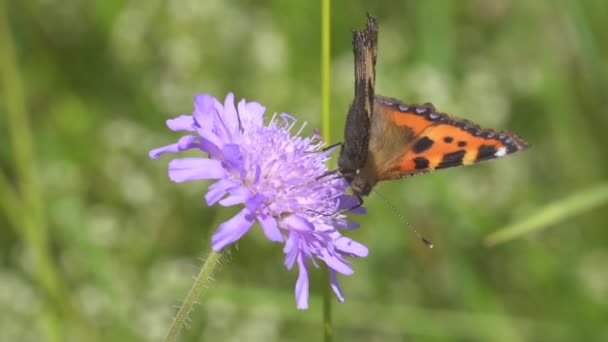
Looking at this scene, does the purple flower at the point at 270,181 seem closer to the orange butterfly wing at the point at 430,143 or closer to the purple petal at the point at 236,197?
the purple petal at the point at 236,197

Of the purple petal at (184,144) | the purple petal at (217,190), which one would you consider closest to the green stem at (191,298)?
the purple petal at (217,190)

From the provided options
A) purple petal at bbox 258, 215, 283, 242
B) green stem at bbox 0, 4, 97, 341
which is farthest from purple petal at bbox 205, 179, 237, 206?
green stem at bbox 0, 4, 97, 341

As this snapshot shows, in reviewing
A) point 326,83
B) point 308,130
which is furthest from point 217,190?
point 308,130

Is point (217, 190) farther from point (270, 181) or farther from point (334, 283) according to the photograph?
point (334, 283)

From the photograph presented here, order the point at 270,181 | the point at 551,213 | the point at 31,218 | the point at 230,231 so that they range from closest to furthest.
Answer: the point at 230,231 < the point at 270,181 < the point at 551,213 < the point at 31,218

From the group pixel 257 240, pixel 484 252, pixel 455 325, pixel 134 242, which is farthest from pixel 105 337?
pixel 484 252

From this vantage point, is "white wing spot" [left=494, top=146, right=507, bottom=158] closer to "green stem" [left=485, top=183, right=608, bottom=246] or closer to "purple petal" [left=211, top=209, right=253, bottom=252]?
"green stem" [left=485, top=183, right=608, bottom=246]
